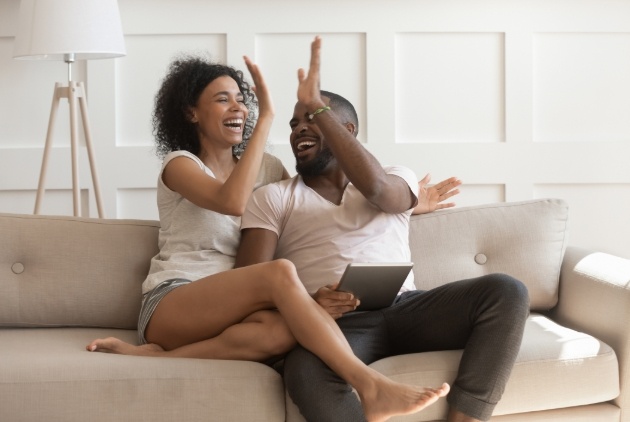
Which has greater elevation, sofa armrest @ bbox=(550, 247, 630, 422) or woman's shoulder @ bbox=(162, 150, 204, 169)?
woman's shoulder @ bbox=(162, 150, 204, 169)

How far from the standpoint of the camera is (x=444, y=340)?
238 cm

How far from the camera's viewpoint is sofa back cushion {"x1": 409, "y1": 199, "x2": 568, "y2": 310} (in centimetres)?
279

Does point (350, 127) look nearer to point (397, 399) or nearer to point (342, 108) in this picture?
point (342, 108)

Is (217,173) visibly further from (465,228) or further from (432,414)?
(432,414)

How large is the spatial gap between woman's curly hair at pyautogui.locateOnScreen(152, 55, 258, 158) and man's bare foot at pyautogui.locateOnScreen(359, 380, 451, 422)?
3.35 ft

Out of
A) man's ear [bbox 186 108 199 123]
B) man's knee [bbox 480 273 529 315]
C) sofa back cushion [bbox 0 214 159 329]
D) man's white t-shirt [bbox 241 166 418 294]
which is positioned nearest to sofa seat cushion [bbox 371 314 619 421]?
man's knee [bbox 480 273 529 315]

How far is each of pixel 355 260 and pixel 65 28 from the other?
4.65 ft

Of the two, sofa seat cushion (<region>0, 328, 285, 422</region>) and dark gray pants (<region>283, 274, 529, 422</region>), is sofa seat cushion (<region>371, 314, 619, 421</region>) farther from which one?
sofa seat cushion (<region>0, 328, 285, 422</region>)

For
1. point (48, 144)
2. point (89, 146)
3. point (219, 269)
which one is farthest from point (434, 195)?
point (48, 144)

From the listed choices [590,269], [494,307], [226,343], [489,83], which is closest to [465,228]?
[590,269]

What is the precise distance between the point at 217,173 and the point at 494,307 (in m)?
0.89

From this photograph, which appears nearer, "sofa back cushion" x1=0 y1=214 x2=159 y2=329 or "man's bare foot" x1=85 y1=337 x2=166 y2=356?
"man's bare foot" x1=85 y1=337 x2=166 y2=356

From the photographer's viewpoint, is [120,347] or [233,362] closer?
[233,362]

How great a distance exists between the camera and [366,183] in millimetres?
2533
